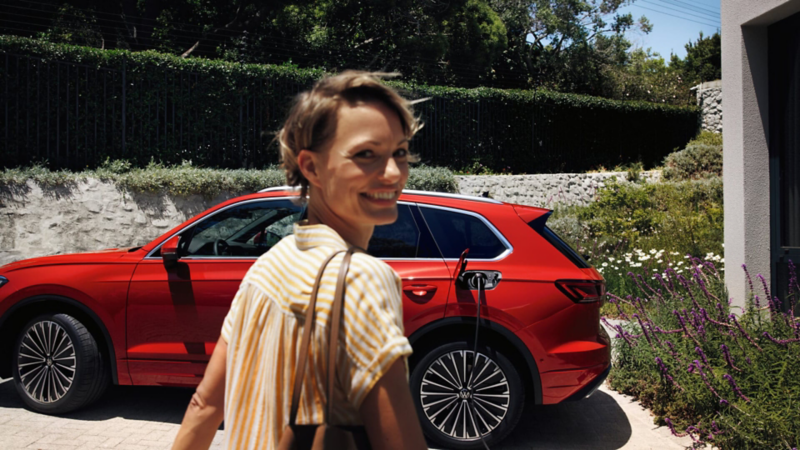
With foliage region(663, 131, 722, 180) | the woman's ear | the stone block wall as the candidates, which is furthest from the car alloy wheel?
the stone block wall

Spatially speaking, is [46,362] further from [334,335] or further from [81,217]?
[81,217]

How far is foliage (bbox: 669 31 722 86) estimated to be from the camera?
3778 cm

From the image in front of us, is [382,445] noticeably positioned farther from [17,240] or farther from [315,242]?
[17,240]

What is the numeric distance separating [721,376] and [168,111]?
34.2 feet

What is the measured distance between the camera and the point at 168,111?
11961mm

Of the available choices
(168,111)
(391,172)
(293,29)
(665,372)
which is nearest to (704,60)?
(293,29)

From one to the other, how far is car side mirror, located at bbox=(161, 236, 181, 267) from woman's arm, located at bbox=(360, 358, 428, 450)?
13.2 ft

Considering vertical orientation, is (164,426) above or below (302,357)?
below

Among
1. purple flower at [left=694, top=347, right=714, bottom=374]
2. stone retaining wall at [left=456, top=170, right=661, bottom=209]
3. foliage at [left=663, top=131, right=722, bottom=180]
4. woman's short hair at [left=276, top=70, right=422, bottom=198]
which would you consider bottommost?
purple flower at [left=694, top=347, right=714, bottom=374]

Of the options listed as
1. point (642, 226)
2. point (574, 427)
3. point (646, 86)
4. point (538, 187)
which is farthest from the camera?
point (646, 86)

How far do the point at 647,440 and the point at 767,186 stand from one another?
11.4 feet

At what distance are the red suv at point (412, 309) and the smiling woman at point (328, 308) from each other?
9.79ft

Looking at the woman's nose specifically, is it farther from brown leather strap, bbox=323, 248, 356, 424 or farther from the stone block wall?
the stone block wall

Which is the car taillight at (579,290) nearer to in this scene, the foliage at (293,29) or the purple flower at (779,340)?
the purple flower at (779,340)
